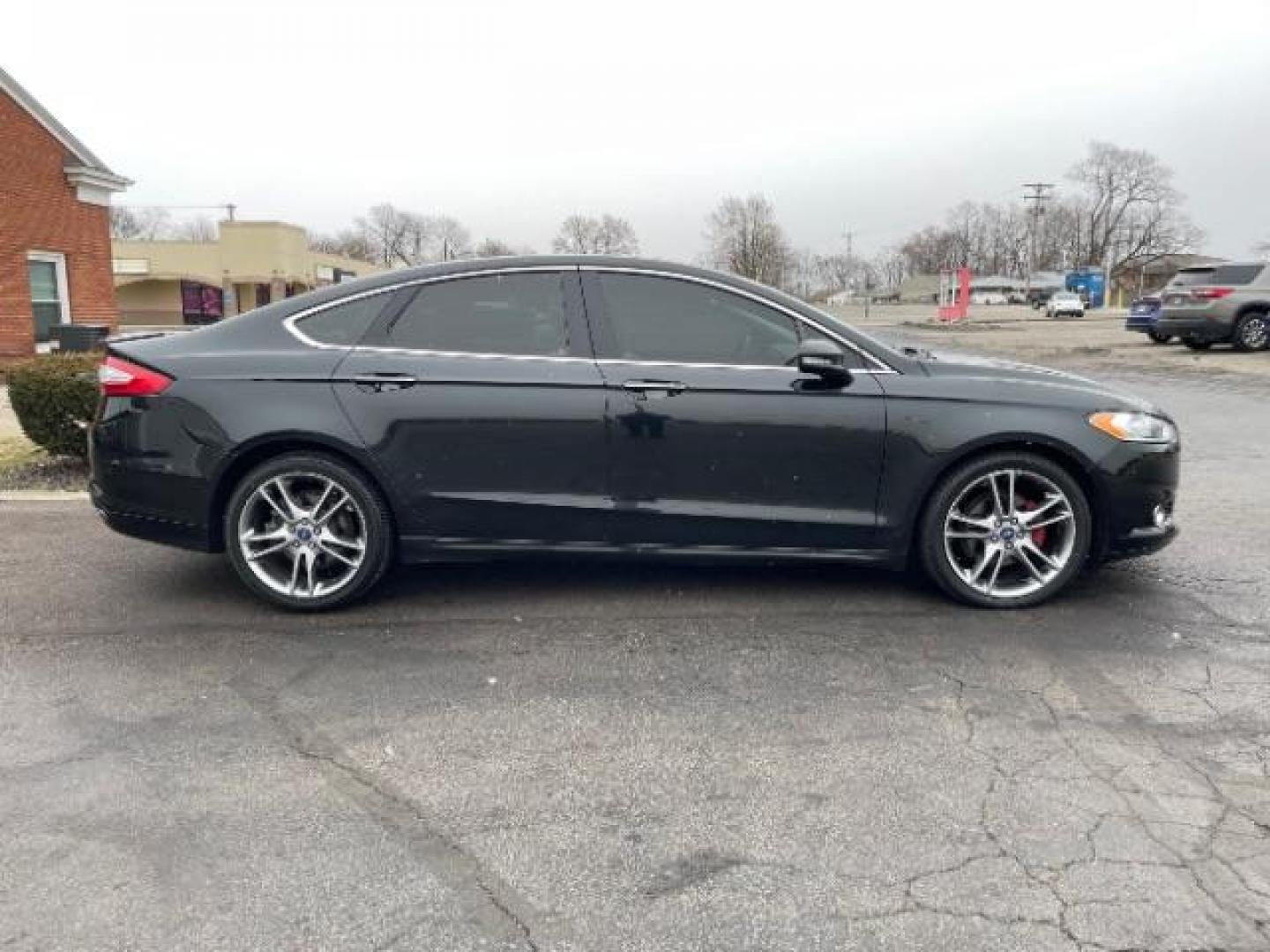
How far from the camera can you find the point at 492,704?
3.41m

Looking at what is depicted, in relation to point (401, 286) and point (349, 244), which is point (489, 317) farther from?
point (349, 244)

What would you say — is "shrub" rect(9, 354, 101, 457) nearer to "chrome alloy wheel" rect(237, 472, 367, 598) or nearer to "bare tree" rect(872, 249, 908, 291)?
"chrome alloy wheel" rect(237, 472, 367, 598)

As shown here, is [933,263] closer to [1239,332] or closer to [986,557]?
[1239,332]

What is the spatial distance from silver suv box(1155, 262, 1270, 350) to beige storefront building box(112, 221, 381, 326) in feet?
114

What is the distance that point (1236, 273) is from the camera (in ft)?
58.1

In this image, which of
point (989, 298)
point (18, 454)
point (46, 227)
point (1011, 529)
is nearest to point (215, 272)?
point (46, 227)

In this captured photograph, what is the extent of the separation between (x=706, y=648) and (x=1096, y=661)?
61.8 inches

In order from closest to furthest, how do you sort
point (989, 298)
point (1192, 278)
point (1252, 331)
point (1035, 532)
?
point (1035, 532), point (1252, 331), point (1192, 278), point (989, 298)

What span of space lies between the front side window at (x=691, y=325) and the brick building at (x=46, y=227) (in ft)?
48.6

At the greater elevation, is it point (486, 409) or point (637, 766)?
point (486, 409)

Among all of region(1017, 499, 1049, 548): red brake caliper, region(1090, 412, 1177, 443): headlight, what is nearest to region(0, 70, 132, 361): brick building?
region(1017, 499, 1049, 548): red brake caliper

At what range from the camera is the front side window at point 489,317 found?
425cm

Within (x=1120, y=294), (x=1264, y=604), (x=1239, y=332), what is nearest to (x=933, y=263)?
(x=1120, y=294)

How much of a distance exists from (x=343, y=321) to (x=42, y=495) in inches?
147
